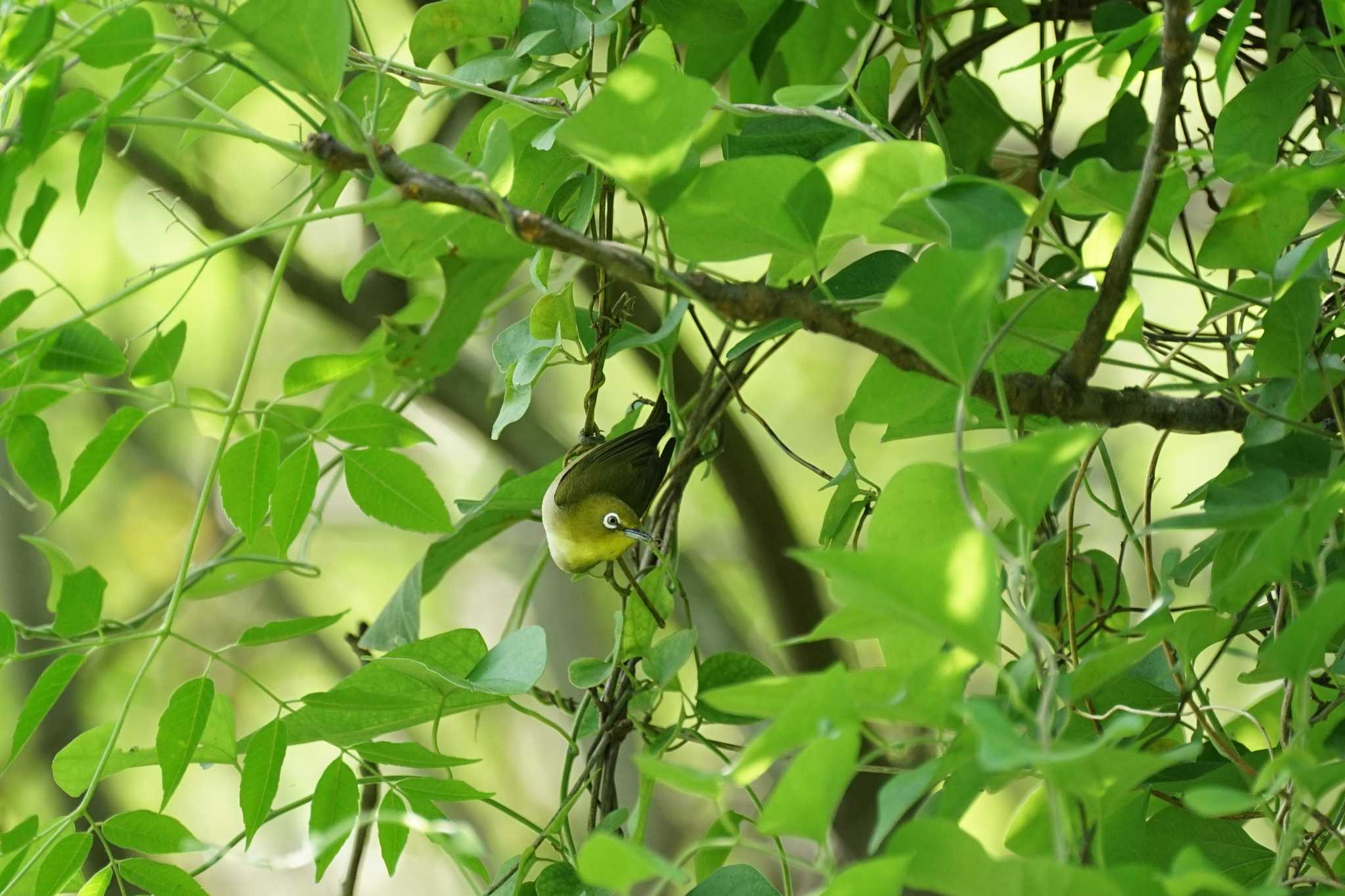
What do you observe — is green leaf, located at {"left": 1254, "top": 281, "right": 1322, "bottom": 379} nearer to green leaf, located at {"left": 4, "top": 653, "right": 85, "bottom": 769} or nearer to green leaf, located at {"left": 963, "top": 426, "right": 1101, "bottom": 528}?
green leaf, located at {"left": 963, "top": 426, "right": 1101, "bottom": 528}

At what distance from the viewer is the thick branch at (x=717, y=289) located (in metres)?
0.36

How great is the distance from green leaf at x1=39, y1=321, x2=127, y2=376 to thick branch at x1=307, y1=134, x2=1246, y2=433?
175 mm

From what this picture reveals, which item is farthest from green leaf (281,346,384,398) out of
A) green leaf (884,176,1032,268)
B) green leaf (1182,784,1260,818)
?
green leaf (1182,784,1260,818)

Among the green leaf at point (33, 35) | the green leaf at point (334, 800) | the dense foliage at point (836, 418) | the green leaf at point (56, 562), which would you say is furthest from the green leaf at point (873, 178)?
the green leaf at point (56, 562)

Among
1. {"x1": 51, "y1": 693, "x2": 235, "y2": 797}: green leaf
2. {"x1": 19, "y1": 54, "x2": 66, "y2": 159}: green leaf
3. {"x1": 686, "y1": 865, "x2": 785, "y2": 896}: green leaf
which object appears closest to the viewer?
{"x1": 19, "y1": 54, "x2": 66, "y2": 159}: green leaf

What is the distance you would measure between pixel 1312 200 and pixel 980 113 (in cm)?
26

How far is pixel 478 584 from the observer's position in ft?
7.27

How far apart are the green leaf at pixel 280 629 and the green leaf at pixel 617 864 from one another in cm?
31

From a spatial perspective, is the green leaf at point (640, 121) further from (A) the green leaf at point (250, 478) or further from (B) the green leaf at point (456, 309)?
(B) the green leaf at point (456, 309)

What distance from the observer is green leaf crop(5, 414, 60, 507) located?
51 centimetres

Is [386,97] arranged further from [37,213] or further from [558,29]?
[37,213]

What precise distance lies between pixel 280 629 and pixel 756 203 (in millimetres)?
312

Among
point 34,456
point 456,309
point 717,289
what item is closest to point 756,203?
point 717,289

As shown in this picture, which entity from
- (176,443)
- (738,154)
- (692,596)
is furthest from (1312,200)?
(176,443)
